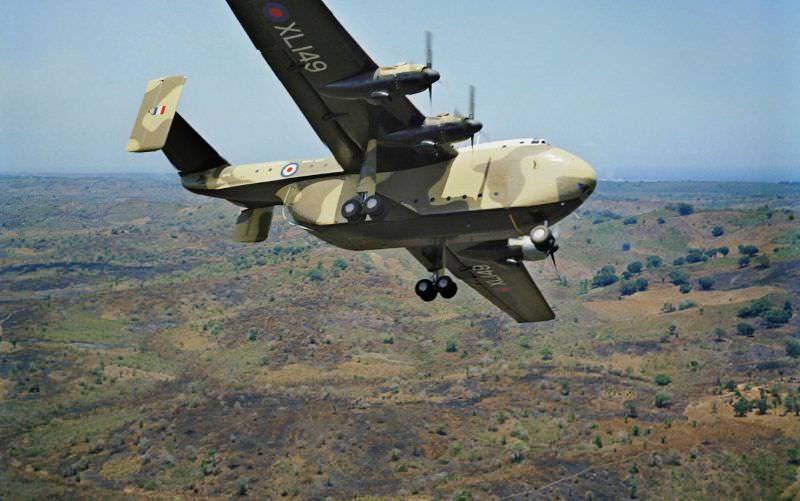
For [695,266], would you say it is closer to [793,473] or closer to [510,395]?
[510,395]

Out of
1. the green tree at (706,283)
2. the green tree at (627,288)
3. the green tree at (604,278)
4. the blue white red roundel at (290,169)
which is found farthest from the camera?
the green tree at (706,283)

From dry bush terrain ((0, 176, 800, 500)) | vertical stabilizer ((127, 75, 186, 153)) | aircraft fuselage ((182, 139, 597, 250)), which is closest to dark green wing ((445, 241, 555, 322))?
aircraft fuselage ((182, 139, 597, 250))

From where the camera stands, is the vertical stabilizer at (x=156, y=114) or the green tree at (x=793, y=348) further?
the green tree at (x=793, y=348)

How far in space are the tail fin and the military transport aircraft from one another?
67 millimetres

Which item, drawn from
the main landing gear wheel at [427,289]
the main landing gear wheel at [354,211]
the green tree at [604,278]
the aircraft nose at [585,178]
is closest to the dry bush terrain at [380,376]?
the green tree at [604,278]

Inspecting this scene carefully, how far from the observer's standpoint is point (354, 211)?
2884 cm

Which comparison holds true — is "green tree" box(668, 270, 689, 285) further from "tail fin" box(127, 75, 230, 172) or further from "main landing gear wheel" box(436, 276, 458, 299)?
"tail fin" box(127, 75, 230, 172)

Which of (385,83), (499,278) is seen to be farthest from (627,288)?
(385,83)

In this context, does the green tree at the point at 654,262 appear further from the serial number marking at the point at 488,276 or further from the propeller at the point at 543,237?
the propeller at the point at 543,237

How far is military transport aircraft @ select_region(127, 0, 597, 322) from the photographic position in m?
26.4

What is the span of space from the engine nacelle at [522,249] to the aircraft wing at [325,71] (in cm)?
522

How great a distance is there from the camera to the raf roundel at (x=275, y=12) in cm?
2569

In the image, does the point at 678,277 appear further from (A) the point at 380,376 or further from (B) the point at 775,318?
(A) the point at 380,376

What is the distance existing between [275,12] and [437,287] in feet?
36.4
